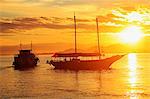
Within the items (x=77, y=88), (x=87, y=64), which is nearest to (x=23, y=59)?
(x=87, y=64)

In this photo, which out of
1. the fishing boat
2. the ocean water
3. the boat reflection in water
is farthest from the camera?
the fishing boat

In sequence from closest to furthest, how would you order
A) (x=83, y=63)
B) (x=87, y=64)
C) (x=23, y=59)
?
(x=83, y=63) → (x=87, y=64) → (x=23, y=59)

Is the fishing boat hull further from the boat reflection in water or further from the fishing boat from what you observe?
the fishing boat

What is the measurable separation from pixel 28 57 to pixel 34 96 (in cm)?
8788

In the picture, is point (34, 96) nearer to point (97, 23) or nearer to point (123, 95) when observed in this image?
point (123, 95)

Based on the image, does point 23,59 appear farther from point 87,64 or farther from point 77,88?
point 77,88

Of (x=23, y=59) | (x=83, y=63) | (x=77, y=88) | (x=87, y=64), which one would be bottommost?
(x=77, y=88)

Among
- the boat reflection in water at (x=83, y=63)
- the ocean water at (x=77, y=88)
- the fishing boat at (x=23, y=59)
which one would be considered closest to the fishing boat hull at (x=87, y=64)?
the boat reflection in water at (x=83, y=63)

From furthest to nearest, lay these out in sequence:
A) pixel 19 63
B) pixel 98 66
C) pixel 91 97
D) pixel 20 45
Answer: pixel 20 45 → pixel 19 63 → pixel 98 66 → pixel 91 97

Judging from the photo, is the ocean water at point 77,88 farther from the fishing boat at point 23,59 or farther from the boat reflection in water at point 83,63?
the fishing boat at point 23,59

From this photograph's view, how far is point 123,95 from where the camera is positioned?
179 feet

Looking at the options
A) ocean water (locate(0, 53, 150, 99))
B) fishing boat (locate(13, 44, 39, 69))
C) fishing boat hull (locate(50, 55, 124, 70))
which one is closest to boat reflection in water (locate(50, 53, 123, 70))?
fishing boat hull (locate(50, 55, 124, 70))

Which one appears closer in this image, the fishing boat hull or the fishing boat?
the fishing boat hull

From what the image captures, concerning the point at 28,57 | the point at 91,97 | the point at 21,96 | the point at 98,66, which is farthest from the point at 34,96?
the point at 28,57
